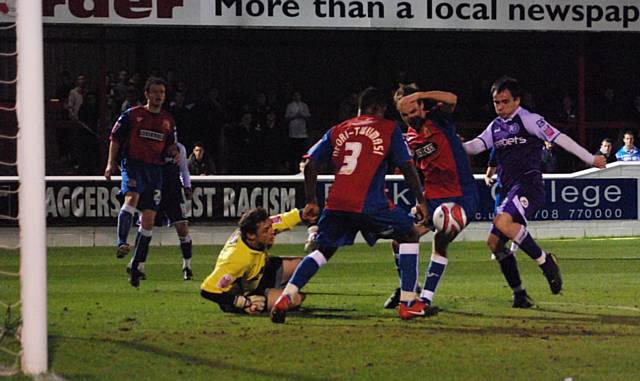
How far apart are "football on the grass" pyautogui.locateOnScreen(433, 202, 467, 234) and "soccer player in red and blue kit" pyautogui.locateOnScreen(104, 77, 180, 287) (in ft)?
14.1

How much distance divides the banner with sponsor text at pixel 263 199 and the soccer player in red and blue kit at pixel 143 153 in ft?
26.6

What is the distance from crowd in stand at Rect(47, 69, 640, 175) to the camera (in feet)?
83.2

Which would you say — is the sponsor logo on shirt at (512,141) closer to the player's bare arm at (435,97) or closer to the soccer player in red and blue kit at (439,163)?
the soccer player in red and blue kit at (439,163)

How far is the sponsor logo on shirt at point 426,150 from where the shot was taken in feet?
36.5

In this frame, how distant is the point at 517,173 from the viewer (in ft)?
38.3

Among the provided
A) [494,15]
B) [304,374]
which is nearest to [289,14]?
[494,15]

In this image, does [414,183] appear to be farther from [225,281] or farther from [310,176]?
A: [225,281]

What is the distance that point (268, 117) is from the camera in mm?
26266

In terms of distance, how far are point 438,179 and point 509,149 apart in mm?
858

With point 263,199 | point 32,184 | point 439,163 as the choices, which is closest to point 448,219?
point 439,163

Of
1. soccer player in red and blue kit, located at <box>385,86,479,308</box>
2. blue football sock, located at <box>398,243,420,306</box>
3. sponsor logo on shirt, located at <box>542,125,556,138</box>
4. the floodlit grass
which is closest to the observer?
the floodlit grass

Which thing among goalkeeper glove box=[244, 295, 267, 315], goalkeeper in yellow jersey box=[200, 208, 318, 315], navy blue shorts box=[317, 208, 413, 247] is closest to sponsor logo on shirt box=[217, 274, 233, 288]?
goalkeeper in yellow jersey box=[200, 208, 318, 315]

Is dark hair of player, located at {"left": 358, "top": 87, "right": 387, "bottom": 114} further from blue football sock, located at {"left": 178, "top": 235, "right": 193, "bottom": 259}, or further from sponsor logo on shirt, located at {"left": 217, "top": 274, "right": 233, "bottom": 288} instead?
blue football sock, located at {"left": 178, "top": 235, "right": 193, "bottom": 259}

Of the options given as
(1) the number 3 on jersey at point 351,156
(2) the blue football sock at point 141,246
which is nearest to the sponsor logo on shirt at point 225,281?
(1) the number 3 on jersey at point 351,156
